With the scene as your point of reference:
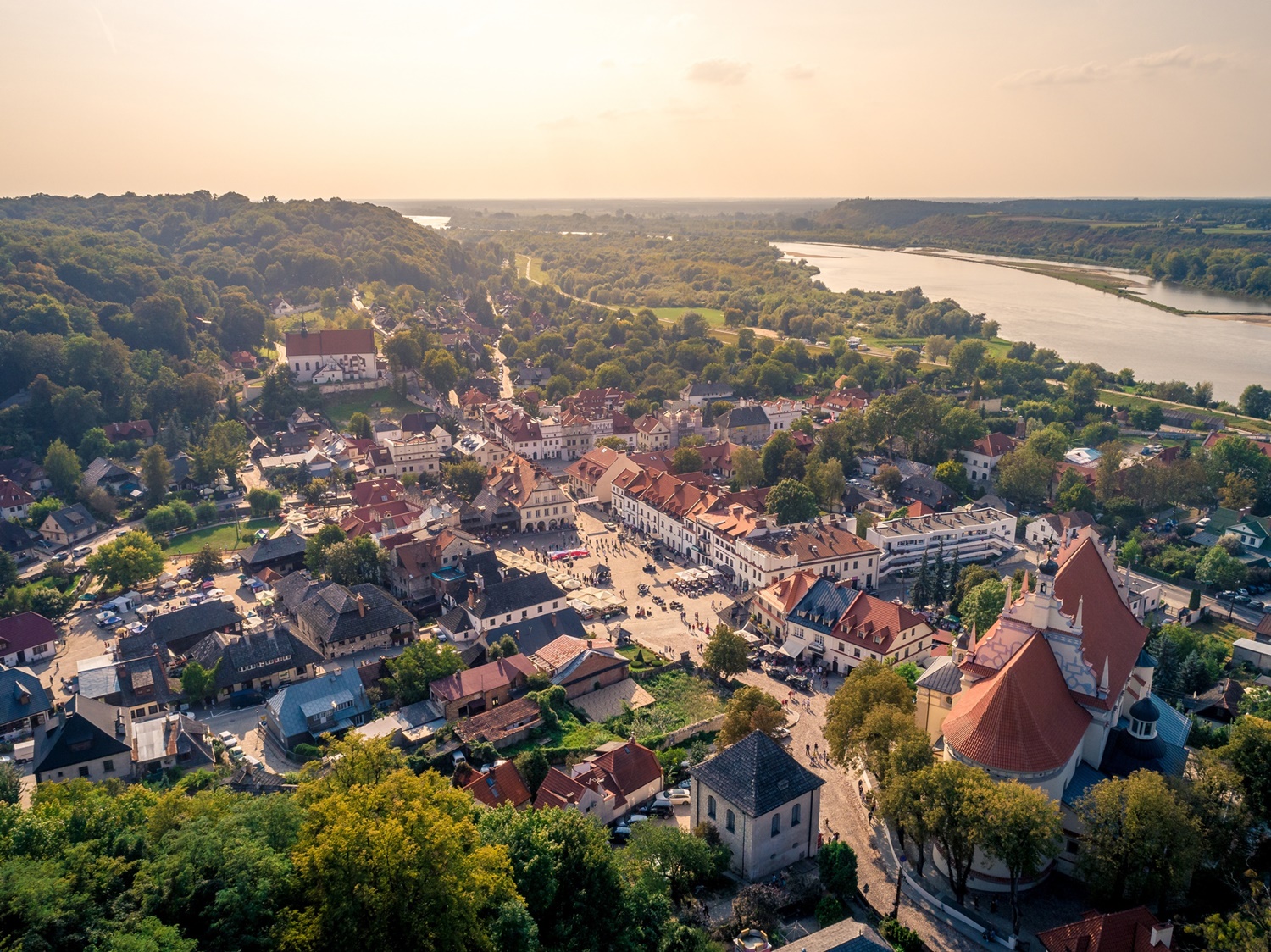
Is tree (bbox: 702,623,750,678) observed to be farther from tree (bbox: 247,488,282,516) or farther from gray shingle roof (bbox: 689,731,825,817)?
tree (bbox: 247,488,282,516)

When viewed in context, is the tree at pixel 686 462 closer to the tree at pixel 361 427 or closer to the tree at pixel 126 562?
the tree at pixel 361 427

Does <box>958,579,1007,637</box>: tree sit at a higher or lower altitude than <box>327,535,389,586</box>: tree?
higher

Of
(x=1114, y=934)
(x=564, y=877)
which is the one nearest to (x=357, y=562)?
(x=564, y=877)

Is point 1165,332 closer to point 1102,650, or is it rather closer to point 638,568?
point 638,568

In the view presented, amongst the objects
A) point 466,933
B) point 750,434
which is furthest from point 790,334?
point 466,933

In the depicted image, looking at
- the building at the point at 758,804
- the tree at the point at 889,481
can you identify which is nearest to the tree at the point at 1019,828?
the building at the point at 758,804

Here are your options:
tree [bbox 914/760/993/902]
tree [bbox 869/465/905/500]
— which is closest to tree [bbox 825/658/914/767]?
tree [bbox 914/760/993/902]
